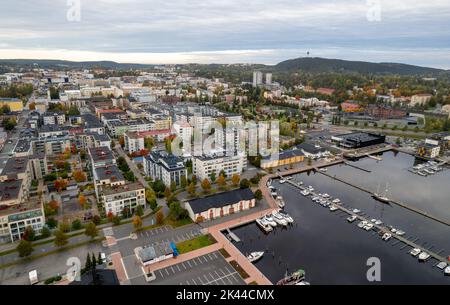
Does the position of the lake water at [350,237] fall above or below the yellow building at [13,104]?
below

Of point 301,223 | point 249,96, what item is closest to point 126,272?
point 301,223

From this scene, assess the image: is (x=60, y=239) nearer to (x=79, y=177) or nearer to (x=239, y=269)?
(x=79, y=177)

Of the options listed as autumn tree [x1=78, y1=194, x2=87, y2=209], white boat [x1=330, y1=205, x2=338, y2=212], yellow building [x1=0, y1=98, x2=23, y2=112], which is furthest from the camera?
yellow building [x1=0, y1=98, x2=23, y2=112]

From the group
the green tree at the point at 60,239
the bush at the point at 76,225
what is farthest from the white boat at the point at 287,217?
the green tree at the point at 60,239

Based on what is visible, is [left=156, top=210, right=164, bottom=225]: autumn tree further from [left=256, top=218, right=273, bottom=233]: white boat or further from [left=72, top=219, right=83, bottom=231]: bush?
[left=256, top=218, right=273, bottom=233]: white boat

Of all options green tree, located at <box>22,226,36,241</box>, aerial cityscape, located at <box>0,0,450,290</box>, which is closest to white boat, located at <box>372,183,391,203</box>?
aerial cityscape, located at <box>0,0,450,290</box>

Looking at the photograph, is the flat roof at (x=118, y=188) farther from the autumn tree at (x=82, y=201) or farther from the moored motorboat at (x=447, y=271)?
the moored motorboat at (x=447, y=271)
